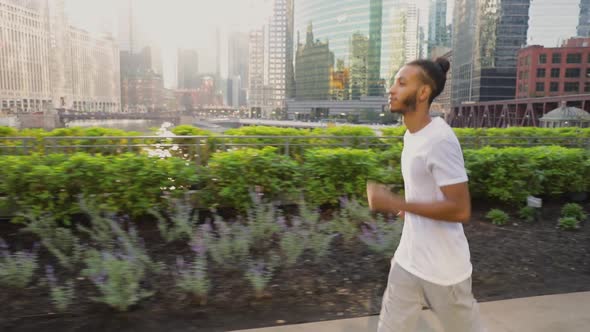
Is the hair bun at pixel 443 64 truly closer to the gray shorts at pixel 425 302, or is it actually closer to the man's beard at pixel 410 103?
the man's beard at pixel 410 103

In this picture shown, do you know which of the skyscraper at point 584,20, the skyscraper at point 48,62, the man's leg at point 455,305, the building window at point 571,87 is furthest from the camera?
the skyscraper at point 48,62

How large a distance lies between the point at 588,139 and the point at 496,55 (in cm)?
10699

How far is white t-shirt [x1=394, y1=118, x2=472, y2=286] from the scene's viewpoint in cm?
189

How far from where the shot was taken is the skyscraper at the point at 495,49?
104m

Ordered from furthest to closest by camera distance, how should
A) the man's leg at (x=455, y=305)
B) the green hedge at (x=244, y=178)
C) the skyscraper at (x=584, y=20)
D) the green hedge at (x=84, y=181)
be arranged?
1. the skyscraper at (x=584, y=20)
2. the green hedge at (x=244, y=178)
3. the green hedge at (x=84, y=181)
4. the man's leg at (x=455, y=305)

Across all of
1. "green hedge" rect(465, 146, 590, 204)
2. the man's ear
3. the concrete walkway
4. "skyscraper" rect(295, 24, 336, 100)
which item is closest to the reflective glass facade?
"skyscraper" rect(295, 24, 336, 100)

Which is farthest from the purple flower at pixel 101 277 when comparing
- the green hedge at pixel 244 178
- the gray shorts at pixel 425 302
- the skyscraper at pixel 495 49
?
the skyscraper at pixel 495 49

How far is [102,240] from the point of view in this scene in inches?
187

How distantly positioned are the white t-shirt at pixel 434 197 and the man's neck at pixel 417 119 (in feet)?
0.10

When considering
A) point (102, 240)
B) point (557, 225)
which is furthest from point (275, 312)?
point (557, 225)

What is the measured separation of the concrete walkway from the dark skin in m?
1.59

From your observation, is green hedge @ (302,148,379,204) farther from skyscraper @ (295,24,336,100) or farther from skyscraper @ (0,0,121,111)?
skyscraper @ (295,24,336,100)

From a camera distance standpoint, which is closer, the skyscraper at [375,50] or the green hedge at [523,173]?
the green hedge at [523,173]

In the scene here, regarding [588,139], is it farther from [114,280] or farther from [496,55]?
[496,55]
